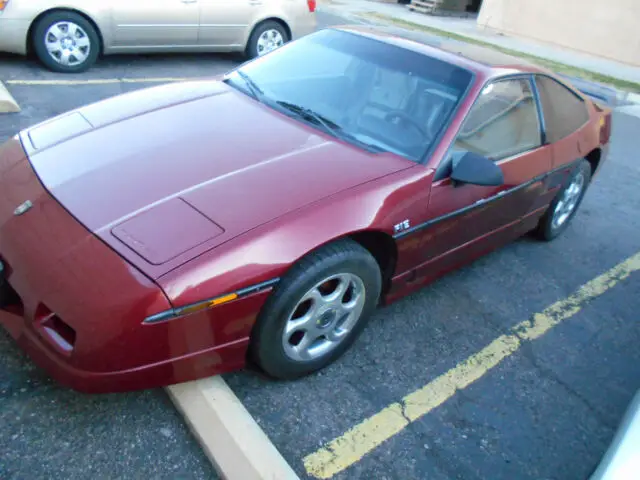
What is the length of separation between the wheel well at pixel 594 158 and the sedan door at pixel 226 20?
4.93m

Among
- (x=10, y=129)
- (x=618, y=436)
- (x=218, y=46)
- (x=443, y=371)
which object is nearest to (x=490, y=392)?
(x=443, y=371)

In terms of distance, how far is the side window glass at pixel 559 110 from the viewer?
365 cm

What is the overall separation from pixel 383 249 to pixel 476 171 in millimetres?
593

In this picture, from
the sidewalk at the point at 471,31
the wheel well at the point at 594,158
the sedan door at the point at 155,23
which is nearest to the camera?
the wheel well at the point at 594,158

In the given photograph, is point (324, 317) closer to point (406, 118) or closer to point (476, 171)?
point (476, 171)

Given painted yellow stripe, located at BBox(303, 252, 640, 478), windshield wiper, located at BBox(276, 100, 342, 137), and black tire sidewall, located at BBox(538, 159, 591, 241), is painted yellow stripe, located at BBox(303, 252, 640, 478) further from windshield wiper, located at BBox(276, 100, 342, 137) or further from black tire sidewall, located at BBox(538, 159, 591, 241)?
windshield wiper, located at BBox(276, 100, 342, 137)

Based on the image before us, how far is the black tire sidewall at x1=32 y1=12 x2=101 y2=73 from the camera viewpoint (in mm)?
6137

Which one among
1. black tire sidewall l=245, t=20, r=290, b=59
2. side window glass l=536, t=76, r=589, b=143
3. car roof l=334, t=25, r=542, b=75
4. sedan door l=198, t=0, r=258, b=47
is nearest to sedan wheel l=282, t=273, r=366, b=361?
car roof l=334, t=25, r=542, b=75

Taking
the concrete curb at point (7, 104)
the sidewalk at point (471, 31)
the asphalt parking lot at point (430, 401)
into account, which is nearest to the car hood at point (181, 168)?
the asphalt parking lot at point (430, 401)

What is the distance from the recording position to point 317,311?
252 centimetres

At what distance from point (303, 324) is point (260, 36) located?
618 cm

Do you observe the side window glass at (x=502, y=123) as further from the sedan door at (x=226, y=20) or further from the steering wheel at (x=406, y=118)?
the sedan door at (x=226, y=20)

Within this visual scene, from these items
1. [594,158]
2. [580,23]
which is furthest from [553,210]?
[580,23]

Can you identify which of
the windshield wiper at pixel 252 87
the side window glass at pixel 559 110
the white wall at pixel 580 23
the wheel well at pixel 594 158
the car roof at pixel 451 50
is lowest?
the white wall at pixel 580 23
